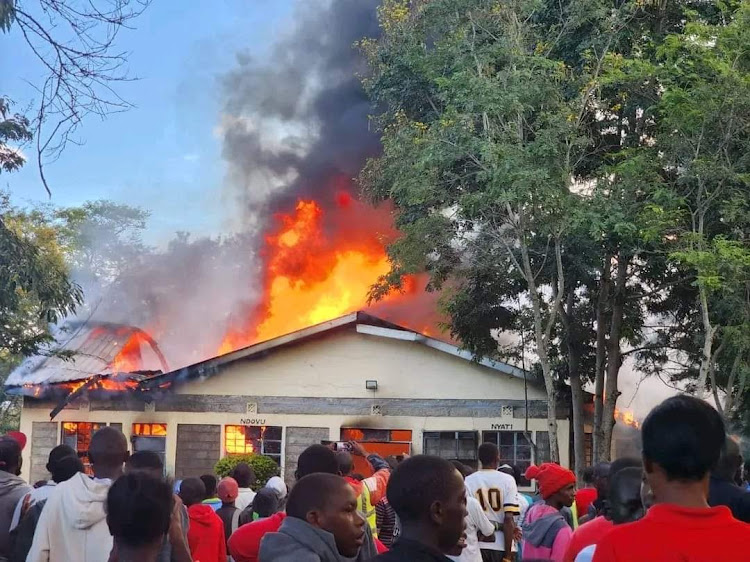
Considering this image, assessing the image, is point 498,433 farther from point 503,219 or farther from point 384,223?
point 384,223

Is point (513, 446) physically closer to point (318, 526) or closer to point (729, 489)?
point (729, 489)

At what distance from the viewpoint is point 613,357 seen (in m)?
23.3

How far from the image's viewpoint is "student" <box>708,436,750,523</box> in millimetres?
4594

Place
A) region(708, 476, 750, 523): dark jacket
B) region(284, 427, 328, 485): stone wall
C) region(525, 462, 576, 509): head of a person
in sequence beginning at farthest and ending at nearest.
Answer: region(284, 427, 328, 485): stone wall < region(525, 462, 576, 509): head of a person < region(708, 476, 750, 523): dark jacket

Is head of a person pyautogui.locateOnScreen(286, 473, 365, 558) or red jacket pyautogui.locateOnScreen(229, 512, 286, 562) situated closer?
head of a person pyautogui.locateOnScreen(286, 473, 365, 558)

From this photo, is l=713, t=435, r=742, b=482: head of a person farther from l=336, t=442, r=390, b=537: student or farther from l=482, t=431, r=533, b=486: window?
l=482, t=431, r=533, b=486: window

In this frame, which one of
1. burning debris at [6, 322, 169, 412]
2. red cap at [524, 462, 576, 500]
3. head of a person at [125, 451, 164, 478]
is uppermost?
burning debris at [6, 322, 169, 412]

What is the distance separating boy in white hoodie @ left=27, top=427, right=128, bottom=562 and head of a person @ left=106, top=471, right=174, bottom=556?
949 millimetres

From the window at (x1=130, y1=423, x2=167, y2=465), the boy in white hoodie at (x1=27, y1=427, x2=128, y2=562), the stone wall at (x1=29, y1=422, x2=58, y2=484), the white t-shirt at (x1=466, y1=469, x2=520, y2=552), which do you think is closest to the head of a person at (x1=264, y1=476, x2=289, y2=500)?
the white t-shirt at (x1=466, y1=469, x2=520, y2=552)

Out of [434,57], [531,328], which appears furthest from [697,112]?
[531,328]

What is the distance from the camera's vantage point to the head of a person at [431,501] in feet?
10.6

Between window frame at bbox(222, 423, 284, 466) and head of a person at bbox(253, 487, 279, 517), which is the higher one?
window frame at bbox(222, 423, 284, 466)

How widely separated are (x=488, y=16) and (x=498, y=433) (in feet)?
32.9

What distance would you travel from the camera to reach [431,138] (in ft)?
67.8
